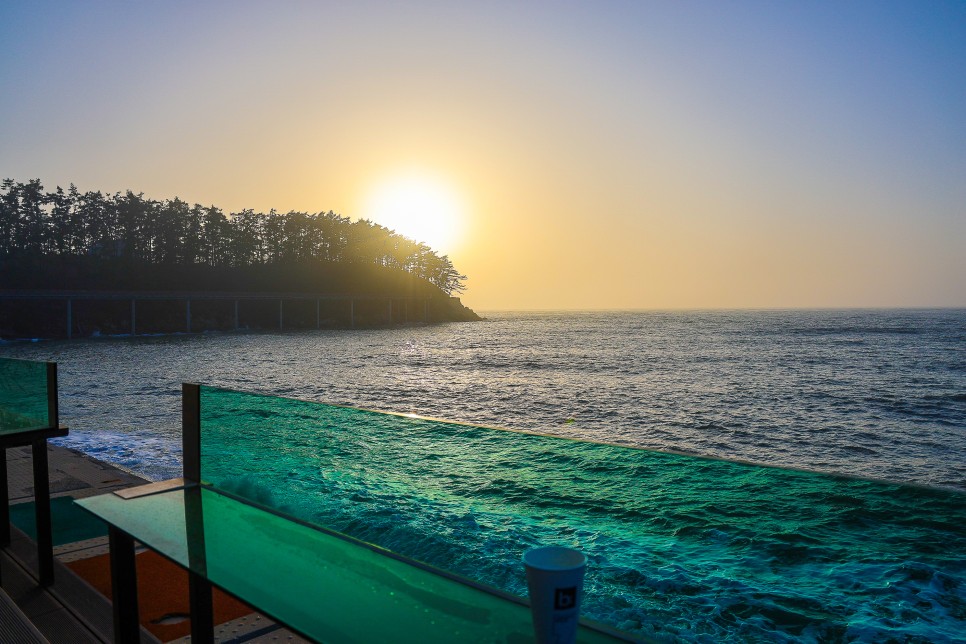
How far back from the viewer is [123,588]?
9.37ft

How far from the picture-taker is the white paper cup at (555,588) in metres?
1.23

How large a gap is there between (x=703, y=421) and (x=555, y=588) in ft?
69.1

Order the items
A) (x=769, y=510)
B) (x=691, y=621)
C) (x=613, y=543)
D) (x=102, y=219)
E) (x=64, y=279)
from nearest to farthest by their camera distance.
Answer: (x=769, y=510)
(x=613, y=543)
(x=691, y=621)
(x=64, y=279)
(x=102, y=219)

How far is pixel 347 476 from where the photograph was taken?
3289mm

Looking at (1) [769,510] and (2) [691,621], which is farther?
(2) [691,621]

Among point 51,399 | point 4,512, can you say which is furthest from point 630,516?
point 4,512

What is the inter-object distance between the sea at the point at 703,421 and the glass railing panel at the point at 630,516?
0.01 metres

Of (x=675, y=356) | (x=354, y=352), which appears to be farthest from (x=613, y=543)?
(x=354, y=352)

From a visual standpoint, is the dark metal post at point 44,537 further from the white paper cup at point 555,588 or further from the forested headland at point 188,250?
the forested headland at point 188,250

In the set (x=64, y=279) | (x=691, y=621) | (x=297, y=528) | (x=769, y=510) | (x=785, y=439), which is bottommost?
(x=785, y=439)

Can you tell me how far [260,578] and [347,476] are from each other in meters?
1.05

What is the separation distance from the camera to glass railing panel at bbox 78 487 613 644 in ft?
5.76

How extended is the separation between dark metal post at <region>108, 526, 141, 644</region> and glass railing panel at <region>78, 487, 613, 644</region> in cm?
11

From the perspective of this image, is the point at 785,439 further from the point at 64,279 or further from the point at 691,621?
the point at 64,279
